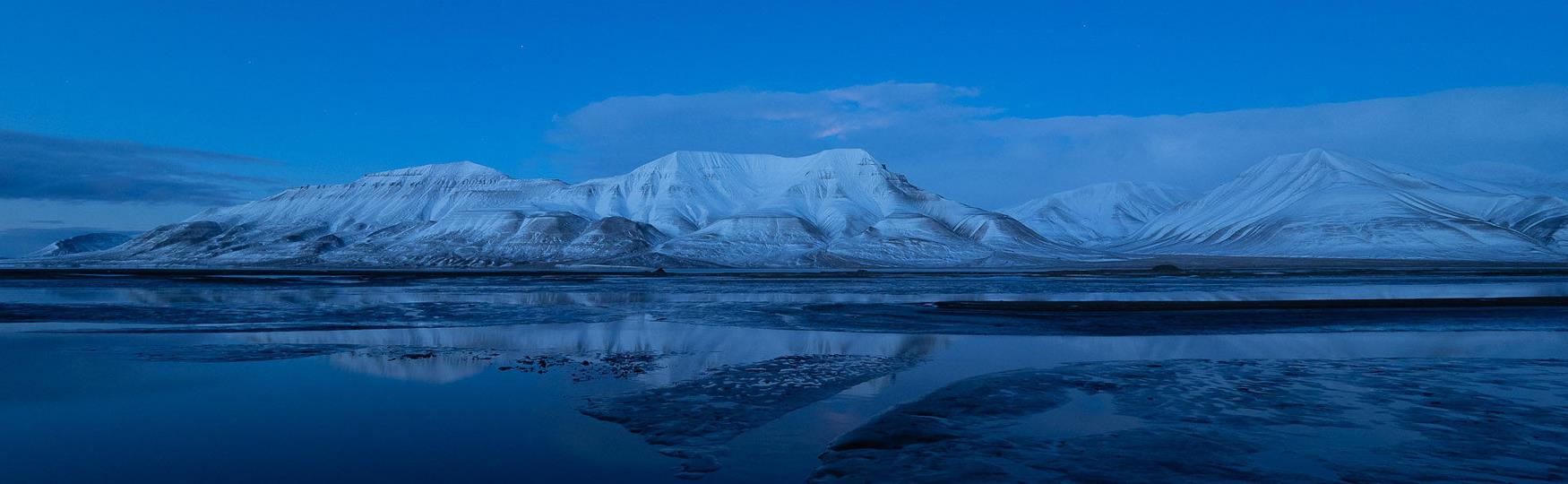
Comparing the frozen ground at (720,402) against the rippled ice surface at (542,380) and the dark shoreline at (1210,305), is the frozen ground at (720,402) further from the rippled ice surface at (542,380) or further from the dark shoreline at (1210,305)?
the dark shoreline at (1210,305)

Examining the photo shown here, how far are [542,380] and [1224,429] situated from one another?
11192mm

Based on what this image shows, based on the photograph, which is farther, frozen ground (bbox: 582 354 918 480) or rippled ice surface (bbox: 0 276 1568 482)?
frozen ground (bbox: 582 354 918 480)

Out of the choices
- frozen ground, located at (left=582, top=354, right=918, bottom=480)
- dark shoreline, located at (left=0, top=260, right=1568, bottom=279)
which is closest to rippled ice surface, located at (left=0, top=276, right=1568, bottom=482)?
frozen ground, located at (left=582, top=354, right=918, bottom=480)

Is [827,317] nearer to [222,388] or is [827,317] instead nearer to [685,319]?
[685,319]

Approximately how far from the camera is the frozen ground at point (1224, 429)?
9.92 metres

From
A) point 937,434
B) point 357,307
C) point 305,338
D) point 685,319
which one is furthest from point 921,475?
point 357,307

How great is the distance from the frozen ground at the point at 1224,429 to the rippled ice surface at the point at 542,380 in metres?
0.24

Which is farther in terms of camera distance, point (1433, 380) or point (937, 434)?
point (1433, 380)

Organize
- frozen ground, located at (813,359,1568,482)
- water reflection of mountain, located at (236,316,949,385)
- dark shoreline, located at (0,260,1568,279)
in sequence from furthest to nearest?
dark shoreline, located at (0,260,1568,279) → water reflection of mountain, located at (236,316,949,385) → frozen ground, located at (813,359,1568,482)

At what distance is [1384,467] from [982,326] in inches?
791

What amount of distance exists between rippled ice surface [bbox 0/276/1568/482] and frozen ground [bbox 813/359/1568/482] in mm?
236

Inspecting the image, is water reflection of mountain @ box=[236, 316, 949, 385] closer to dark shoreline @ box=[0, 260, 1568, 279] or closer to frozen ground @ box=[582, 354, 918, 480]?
frozen ground @ box=[582, 354, 918, 480]

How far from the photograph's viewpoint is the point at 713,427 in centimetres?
1239

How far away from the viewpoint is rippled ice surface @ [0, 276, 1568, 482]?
10.5 meters
